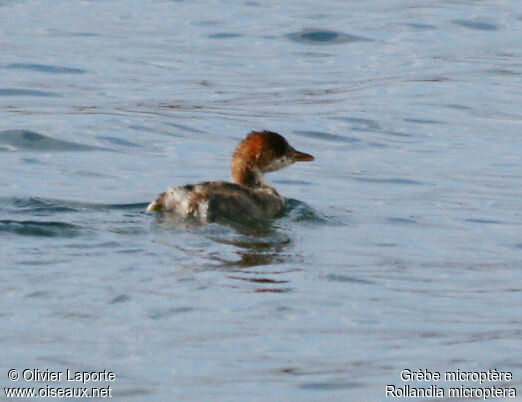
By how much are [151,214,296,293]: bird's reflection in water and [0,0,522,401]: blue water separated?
1.0 inches

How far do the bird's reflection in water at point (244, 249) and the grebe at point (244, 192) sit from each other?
85 mm

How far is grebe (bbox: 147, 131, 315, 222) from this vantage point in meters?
10.7

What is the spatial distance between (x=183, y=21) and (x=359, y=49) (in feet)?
10.5

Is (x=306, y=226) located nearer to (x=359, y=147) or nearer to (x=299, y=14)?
(x=359, y=147)

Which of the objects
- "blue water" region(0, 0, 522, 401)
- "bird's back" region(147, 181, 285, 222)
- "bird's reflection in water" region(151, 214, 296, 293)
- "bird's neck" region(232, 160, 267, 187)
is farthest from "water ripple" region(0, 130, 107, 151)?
"bird's reflection in water" region(151, 214, 296, 293)

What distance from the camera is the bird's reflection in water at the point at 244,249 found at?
367 inches

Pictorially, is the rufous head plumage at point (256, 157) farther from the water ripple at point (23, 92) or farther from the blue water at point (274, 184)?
the water ripple at point (23, 92)

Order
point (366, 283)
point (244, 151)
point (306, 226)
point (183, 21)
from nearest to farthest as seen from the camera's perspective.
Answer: point (366, 283)
point (306, 226)
point (244, 151)
point (183, 21)

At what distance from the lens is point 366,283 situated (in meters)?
9.28

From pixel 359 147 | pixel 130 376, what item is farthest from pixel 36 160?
pixel 130 376

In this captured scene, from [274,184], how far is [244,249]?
335 centimetres

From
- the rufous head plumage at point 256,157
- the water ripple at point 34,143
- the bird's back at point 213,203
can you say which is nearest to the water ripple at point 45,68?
the water ripple at point 34,143

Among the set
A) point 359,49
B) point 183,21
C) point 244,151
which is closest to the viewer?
point 244,151

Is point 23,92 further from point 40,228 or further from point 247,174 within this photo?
point 40,228
